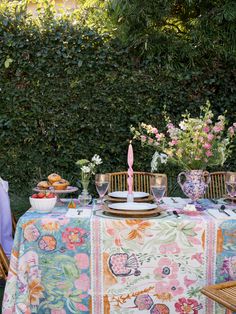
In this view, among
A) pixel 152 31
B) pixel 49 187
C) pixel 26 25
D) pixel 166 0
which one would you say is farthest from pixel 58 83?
pixel 49 187

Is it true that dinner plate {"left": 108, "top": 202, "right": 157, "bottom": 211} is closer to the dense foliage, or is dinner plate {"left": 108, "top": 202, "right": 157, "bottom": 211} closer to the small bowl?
the small bowl

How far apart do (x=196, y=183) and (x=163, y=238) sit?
0.40m

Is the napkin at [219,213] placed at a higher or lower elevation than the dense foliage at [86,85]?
lower

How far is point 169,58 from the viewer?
3.35m

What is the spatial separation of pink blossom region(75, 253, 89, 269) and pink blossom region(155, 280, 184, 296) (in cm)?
34

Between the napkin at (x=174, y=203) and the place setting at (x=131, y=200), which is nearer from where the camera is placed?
the place setting at (x=131, y=200)

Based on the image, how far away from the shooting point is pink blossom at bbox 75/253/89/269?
177cm

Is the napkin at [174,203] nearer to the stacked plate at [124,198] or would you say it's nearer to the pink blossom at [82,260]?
the stacked plate at [124,198]

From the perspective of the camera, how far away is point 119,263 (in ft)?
5.79

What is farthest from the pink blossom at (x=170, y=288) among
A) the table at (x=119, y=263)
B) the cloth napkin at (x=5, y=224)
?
the cloth napkin at (x=5, y=224)

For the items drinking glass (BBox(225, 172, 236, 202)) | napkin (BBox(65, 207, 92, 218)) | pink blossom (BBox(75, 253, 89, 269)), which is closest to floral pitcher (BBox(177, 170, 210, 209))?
drinking glass (BBox(225, 172, 236, 202))

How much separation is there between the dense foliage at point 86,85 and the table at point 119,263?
1749 millimetres

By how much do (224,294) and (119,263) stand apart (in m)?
0.49

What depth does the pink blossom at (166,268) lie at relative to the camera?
5.77ft
